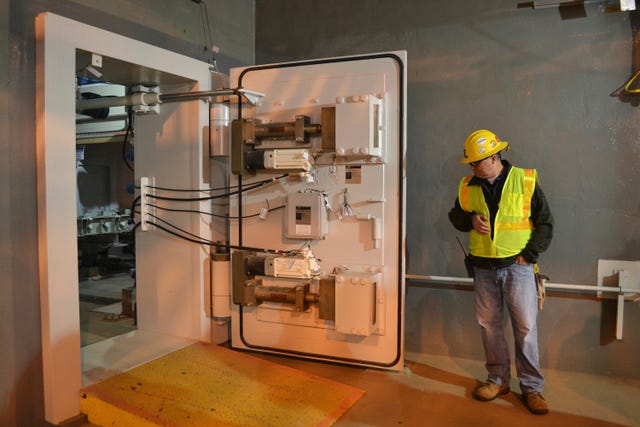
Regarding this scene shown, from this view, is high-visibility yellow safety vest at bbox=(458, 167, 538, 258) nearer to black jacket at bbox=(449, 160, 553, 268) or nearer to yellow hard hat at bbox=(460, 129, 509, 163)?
black jacket at bbox=(449, 160, 553, 268)

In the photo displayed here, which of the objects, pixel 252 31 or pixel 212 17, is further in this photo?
pixel 252 31

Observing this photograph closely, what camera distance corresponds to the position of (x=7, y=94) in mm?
2113

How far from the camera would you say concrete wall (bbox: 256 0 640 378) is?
9.18ft

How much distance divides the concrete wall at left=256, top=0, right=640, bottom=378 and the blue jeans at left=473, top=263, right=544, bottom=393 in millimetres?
489

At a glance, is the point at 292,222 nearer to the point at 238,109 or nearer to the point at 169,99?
the point at 238,109

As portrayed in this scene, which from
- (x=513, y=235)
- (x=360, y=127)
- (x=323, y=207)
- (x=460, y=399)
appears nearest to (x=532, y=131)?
(x=513, y=235)

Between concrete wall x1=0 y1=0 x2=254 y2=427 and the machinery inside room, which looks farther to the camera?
the machinery inside room

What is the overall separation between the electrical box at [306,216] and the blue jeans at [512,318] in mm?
953

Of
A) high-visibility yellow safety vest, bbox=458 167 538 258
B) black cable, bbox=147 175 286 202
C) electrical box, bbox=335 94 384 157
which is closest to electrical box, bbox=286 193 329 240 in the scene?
black cable, bbox=147 175 286 202

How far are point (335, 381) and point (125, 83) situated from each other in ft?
7.74

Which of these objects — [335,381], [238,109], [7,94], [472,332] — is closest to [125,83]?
[238,109]

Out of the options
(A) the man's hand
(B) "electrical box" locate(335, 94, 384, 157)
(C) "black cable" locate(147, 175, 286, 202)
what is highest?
(B) "electrical box" locate(335, 94, 384, 157)

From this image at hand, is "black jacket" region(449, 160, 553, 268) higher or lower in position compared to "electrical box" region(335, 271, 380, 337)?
higher

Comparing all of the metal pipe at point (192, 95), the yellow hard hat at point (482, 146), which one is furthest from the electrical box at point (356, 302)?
the metal pipe at point (192, 95)
